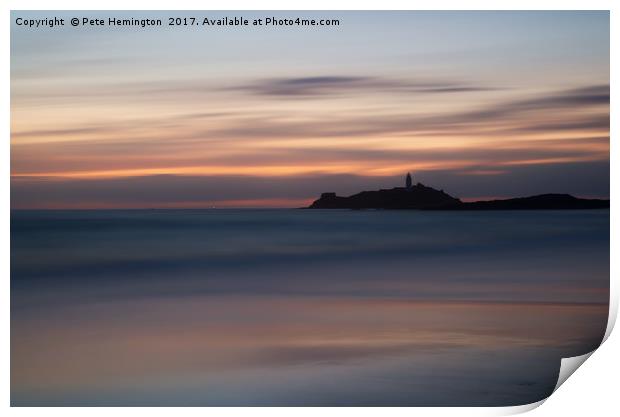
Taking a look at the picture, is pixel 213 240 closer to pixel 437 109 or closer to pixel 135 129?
pixel 135 129

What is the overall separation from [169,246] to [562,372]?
394cm

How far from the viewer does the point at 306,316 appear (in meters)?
4.22

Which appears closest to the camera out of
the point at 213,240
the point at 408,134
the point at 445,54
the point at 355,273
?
the point at 445,54

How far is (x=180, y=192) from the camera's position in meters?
4.91

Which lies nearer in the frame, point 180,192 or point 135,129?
point 135,129

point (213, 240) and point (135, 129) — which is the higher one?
point (135, 129)

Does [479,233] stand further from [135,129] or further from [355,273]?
[135,129]

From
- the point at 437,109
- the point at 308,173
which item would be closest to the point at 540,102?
the point at 437,109

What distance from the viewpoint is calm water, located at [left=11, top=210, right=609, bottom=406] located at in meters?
3.49

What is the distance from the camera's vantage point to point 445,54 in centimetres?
450

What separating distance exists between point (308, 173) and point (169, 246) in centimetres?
220

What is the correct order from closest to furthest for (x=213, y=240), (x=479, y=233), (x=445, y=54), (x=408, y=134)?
(x=445, y=54) → (x=408, y=134) → (x=479, y=233) → (x=213, y=240)

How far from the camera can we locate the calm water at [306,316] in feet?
11.4
